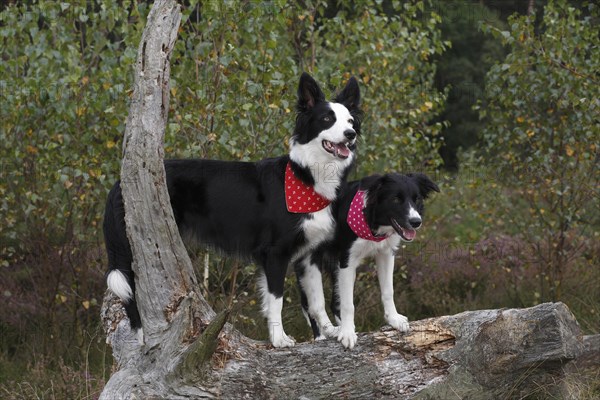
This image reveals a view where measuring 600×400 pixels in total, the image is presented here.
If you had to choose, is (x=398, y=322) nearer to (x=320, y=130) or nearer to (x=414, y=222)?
(x=414, y=222)

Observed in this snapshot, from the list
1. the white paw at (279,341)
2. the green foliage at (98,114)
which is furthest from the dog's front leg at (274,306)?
the green foliage at (98,114)

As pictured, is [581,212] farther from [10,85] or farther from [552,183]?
[10,85]

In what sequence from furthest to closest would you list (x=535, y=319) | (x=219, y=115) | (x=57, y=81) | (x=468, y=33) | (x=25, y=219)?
1. (x=468, y=33)
2. (x=25, y=219)
3. (x=57, y=81)
4. (x=219, y=115)
5. (x=535, y=319)

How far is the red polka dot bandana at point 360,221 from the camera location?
192 inches

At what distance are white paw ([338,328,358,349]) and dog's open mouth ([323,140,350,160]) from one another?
44.9 inches

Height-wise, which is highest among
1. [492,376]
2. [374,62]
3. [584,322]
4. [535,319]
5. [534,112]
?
[374,62]

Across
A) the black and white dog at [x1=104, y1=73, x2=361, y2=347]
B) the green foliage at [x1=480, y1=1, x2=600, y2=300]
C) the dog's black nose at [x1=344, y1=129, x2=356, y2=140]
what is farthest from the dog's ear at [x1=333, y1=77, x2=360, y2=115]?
the green foliage at [x1=480, y1=1, x2=600, y2=300]

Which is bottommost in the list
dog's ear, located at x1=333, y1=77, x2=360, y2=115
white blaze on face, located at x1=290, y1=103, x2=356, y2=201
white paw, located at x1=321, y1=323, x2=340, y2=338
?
white paw, located at x1=321, y1=323, x2=340, y2=338

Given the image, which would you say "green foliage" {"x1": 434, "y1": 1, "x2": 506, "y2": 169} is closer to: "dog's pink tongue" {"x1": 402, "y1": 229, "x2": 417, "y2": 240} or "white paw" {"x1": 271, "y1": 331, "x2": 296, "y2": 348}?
"dog's pink tongue" {"x1": 402, "y1": 229, "x2": 417, "y2": 240}

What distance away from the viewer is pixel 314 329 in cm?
527

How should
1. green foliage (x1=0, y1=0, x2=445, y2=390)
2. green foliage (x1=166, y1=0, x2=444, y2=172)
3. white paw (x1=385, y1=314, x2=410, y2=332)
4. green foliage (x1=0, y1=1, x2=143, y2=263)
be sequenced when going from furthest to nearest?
→ green foliage (x1=0, y1=1, x2=143, y2=263), green foliage (x1=0, y1=0, x2=445, y2=390), green foliage (x1=166, y1=0, x2=444, y2=172), white paw (x1=385, y1=314, x2=410, y2=332)

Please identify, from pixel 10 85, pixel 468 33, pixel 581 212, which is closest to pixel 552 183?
pixel 581 212

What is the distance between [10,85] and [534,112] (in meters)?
5.27

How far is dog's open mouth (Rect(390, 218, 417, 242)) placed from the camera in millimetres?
4777
